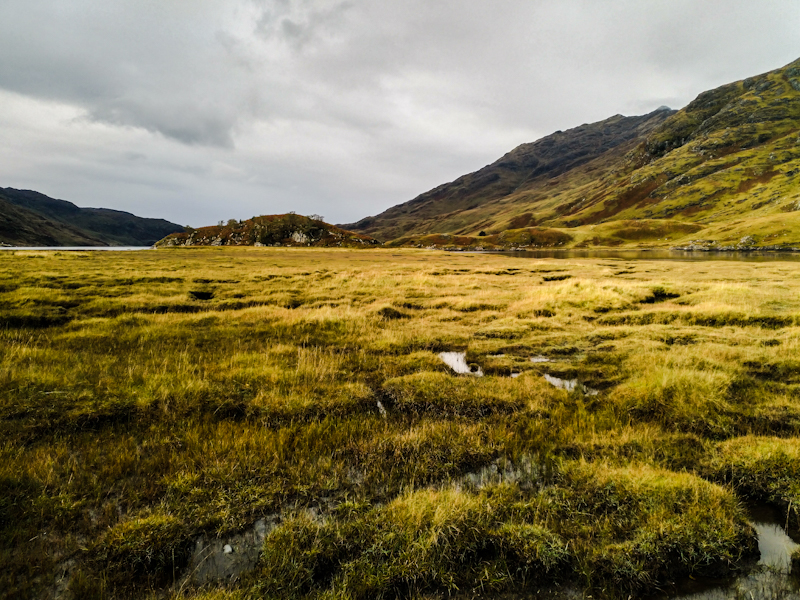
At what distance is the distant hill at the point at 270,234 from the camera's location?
166 m

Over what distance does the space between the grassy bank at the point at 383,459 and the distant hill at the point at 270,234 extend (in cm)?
15285

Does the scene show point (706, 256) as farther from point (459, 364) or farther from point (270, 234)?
point (270, 234)

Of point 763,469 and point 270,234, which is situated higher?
point 270,234

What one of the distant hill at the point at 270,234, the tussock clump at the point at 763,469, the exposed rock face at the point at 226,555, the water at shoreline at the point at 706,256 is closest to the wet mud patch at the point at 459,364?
the tussock clump at the point at 763,469

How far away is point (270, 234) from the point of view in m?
169

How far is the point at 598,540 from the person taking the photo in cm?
516

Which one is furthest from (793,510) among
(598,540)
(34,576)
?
(34,576)

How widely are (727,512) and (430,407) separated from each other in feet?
19.8

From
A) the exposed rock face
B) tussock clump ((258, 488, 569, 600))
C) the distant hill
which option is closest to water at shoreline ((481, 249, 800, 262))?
the distant hill

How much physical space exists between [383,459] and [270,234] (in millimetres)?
177602

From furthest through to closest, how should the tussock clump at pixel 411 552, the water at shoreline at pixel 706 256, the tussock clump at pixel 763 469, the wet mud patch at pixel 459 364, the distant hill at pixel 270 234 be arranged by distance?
the distant hill at pixel 270 234, the water at shoreline at pixel 706 256, the wet mud patch at pixel 459 364, the tussock clump at pixel 763 469, the tussock clump at pixel 411 552

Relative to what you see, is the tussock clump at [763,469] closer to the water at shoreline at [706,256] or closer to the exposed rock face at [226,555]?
the exposed rock face at [226,555]

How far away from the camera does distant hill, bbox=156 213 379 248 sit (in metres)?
166

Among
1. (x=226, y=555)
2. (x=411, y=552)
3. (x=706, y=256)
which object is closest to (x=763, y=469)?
(x=411, y=552)
